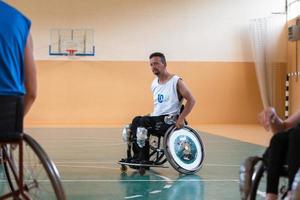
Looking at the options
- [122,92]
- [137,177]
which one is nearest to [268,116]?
[137,177]

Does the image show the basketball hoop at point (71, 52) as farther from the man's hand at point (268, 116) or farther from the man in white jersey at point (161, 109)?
the man's hand at point (268, 116)

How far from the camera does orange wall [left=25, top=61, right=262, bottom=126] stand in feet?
45.3

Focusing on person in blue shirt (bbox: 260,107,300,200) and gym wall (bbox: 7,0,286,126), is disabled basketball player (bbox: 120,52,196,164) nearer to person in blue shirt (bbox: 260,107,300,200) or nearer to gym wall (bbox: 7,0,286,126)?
person in blue shirt (bbox: 260,107,300,200)

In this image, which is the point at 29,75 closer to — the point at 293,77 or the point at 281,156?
the point at 281,156

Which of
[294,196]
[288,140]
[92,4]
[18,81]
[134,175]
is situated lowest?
[134,175]

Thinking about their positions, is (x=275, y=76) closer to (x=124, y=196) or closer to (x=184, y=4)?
(x=184, y=4)

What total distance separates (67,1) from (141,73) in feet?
9.05

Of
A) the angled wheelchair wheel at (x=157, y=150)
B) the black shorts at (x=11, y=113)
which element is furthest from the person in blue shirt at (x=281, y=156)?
Answer: the angled wheelchair wheel at (x=157, y=150)

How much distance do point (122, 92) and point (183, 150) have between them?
9209 millimetres

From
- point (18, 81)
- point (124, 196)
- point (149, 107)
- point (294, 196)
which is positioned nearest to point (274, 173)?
point (294, 196)

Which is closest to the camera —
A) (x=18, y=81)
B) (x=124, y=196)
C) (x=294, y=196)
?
(x=294, y=196)

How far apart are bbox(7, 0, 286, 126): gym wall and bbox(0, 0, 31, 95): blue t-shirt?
11426mm

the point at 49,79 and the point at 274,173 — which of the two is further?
the point at 49,79

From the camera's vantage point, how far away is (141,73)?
46.4ft
